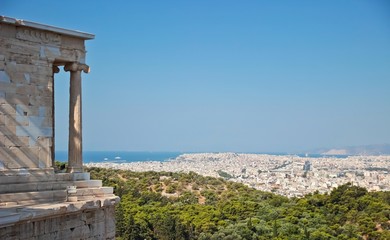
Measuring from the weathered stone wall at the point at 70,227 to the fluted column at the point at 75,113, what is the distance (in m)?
1.36

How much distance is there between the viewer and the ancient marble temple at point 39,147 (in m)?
10.3

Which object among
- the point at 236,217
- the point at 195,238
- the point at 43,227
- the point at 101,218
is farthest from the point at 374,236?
the point at 43,227

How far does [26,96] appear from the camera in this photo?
10.9 metres

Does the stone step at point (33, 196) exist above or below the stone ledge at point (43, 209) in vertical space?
above

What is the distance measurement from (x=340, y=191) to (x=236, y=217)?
10.7 m

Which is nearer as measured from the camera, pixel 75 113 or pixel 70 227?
pixel 70 227

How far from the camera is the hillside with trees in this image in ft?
93.8

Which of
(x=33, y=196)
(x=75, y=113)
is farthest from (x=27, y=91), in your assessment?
(x=33, y=196)

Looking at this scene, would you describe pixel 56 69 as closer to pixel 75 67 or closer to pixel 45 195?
pixel 75 67

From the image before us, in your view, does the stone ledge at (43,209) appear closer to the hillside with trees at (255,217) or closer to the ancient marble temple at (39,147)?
the ancient marble temple at (39,147)

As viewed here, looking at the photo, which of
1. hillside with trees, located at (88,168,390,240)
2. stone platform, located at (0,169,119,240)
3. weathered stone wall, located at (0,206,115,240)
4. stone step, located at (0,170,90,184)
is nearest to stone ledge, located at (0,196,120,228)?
stone platform, located at (0,169,119,240)

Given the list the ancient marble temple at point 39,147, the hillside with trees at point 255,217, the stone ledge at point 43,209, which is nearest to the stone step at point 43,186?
the ancient marble temple at point 39,147

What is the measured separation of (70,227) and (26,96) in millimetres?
3122

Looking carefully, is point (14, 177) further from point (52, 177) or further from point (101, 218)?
point (101, 218)
